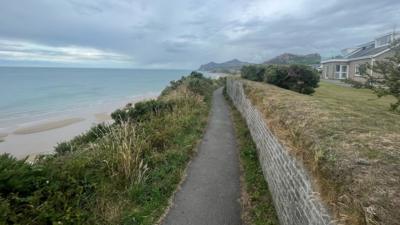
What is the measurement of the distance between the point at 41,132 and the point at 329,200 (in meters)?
20.0

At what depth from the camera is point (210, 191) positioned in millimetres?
5898

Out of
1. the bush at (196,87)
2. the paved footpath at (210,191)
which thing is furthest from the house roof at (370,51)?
the paved footpath at (210,191)

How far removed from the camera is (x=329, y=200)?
2666mm

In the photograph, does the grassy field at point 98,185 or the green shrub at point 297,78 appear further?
the green shrub at point 297,78

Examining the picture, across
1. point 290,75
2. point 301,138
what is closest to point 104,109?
→ point 290,75

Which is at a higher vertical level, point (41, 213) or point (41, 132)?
point (41, 213)

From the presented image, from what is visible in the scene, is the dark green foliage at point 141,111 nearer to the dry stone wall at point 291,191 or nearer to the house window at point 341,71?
the dry stone wall at point 291,191

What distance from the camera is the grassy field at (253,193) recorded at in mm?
4809

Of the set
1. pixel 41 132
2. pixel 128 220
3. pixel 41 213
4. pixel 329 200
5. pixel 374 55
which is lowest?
pixel 41 132

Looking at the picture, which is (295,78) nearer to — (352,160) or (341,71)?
(352,160)

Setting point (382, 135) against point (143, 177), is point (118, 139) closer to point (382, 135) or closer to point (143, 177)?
point (143, 177)

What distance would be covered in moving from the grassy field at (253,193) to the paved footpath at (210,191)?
172mm

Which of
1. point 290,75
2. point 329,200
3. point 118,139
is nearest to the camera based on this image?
point 329,200

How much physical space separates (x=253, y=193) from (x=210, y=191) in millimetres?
1000
